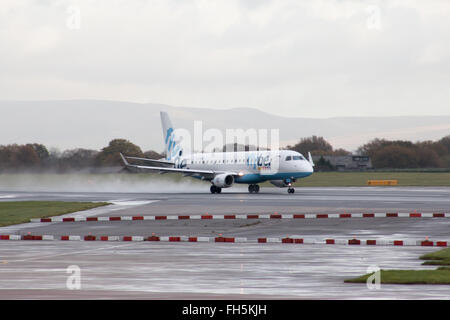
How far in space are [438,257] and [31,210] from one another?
30.9 metres

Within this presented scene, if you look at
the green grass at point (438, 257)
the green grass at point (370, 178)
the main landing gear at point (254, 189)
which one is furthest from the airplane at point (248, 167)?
the green grass at point (438, 257)

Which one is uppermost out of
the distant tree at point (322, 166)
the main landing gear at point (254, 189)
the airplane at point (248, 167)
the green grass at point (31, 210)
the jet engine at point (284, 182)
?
the distant tree at point (322, 166)

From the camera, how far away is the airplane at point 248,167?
68.4 m

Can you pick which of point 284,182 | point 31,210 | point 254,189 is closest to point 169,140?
point 254,189

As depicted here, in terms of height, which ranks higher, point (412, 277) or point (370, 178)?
point (370, 178)

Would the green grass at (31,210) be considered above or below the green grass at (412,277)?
above

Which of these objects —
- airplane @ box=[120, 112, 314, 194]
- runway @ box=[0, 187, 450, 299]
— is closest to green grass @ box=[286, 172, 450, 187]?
airplane @ box=[120, 112, 314, 194]

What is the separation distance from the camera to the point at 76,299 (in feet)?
47.6

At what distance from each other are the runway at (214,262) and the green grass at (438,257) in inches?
14.3

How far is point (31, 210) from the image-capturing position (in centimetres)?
4753
